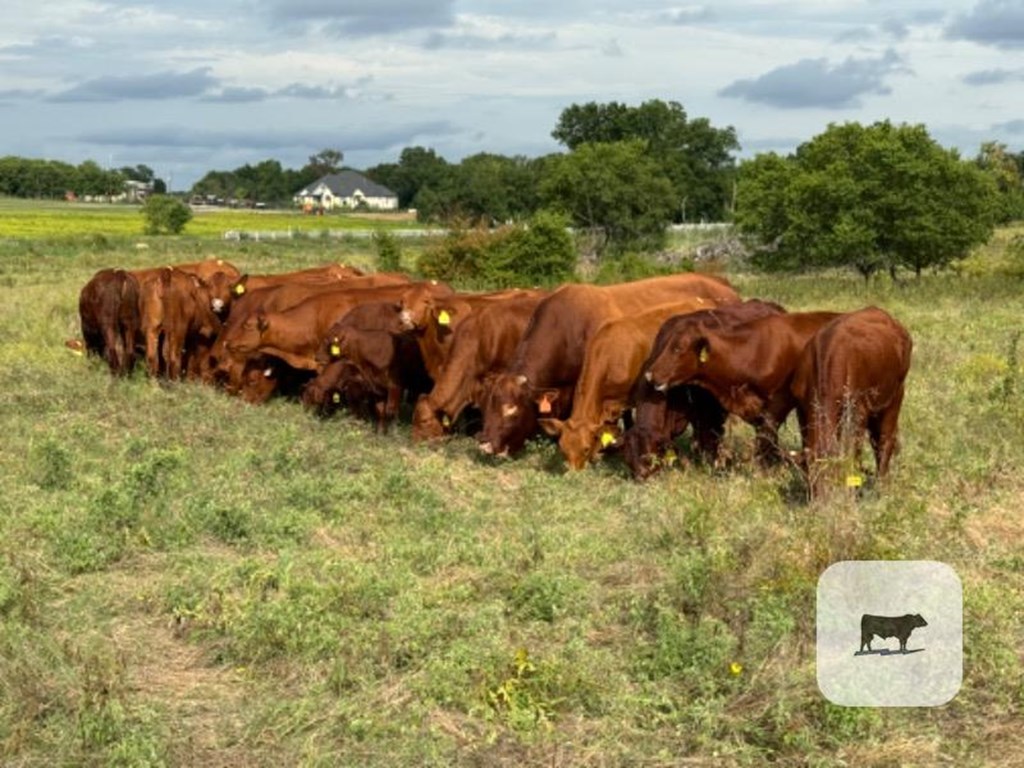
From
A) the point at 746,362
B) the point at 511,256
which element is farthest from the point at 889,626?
the point at 511,256

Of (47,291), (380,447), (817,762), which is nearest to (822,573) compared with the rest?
(817,762)

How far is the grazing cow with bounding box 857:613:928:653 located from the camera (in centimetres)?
531

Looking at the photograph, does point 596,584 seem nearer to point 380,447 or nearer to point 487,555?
point 487,555

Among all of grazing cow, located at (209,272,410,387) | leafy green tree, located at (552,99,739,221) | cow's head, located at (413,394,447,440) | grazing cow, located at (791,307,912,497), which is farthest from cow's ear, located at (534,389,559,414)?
leafy green tree, located at (552,99,739,221)

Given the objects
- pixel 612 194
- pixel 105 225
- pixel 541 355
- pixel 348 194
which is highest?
pixel 348 194

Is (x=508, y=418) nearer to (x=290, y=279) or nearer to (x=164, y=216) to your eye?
(x=290, y=279)

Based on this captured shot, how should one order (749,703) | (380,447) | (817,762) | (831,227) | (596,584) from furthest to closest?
(831,227) → (380,447) → (596,584) → (749,703) → (817,762)

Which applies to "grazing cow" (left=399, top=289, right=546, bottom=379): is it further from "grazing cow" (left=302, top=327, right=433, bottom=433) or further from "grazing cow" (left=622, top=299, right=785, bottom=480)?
"grazing cow" (left=622, top=299, right=785, bottom=480)

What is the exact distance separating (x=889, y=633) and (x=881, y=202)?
843 inches

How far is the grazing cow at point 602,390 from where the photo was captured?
31.3 feet

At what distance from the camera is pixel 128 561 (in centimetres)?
679

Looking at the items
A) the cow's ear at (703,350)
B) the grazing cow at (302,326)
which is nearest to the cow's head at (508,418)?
the cow's ear at (703,350)

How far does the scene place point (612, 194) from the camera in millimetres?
43469

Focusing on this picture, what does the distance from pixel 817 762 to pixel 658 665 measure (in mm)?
934
